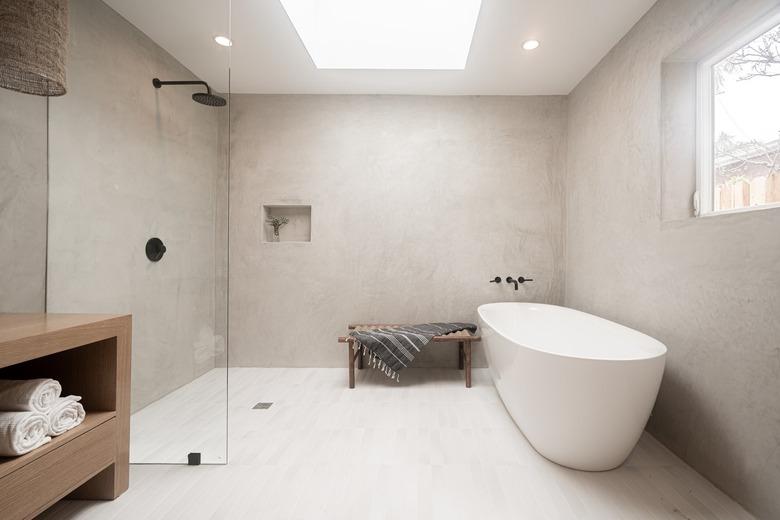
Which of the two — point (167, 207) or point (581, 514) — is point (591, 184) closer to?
point (581, 514)

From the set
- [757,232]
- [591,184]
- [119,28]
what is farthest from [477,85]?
[119,28]

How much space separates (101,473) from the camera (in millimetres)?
1350

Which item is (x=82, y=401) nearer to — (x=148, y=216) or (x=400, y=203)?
(x=148, y=216)

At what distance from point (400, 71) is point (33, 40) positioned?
2029 mm

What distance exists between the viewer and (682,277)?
1700 mm

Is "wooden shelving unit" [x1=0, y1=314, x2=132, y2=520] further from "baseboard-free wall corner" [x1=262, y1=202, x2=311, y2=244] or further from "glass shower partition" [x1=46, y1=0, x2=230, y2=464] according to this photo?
"baseboard-free wall corner" [x1=262, y1=202, x2=311, y2=244]

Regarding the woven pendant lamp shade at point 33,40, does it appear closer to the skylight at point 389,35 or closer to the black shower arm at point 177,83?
the black shower arm at point 177,83

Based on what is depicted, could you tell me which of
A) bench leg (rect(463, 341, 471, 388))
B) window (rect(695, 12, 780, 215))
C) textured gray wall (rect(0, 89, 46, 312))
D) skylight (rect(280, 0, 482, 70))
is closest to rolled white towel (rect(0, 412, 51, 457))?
textured gray wall (rect(0, 89, 46, 312))

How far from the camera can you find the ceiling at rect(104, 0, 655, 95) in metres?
1.60

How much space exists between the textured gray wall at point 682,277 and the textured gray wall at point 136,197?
2.25 meters

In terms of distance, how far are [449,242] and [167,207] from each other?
207 centimetres

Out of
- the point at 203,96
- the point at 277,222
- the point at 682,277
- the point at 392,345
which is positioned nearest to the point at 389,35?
the point at 203,96

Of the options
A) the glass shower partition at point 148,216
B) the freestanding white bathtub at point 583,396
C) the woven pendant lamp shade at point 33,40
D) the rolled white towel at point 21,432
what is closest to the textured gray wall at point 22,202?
the glass shower partition at point 148,216

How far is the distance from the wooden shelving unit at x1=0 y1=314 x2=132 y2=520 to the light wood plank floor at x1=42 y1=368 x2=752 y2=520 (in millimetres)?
201
